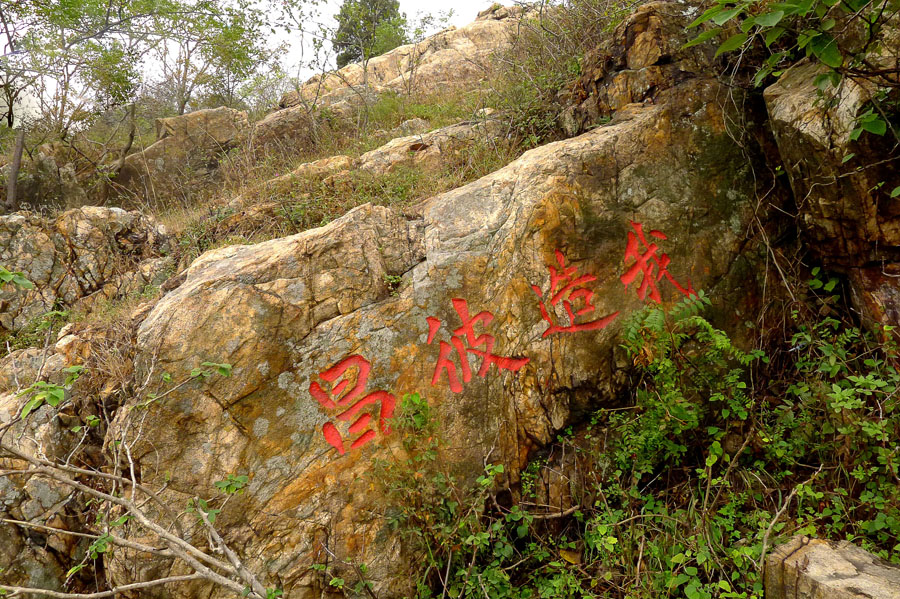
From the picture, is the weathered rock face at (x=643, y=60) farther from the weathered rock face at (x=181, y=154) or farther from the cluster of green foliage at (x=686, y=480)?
the weathered rock face at (x=181, y=154)

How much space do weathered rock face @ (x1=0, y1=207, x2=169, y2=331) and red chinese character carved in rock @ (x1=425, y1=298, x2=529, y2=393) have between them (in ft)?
13.1

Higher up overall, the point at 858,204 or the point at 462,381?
the point at 858,204

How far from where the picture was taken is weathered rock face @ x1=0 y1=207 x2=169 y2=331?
5477 mm

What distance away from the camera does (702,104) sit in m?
3.83

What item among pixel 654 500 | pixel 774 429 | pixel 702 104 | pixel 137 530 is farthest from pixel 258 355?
pixel 702 104

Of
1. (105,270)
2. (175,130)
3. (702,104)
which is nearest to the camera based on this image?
(702,104)

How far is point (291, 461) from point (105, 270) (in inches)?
170

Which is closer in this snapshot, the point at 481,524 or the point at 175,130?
the point at 481,524

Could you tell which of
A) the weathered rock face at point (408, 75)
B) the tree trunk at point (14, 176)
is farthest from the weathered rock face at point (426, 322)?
the tree trunk at point (14, 176)

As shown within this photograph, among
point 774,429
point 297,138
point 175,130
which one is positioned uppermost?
point 175,130

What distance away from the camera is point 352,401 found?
325cm

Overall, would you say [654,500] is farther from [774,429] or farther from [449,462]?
[449,462]

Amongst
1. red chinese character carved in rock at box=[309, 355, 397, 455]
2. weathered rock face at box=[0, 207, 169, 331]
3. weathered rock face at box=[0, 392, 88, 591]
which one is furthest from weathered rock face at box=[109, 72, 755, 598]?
weathered rock face at box=[0, 207, 169, 331]

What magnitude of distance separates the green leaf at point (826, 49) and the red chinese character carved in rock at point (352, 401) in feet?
9.53
